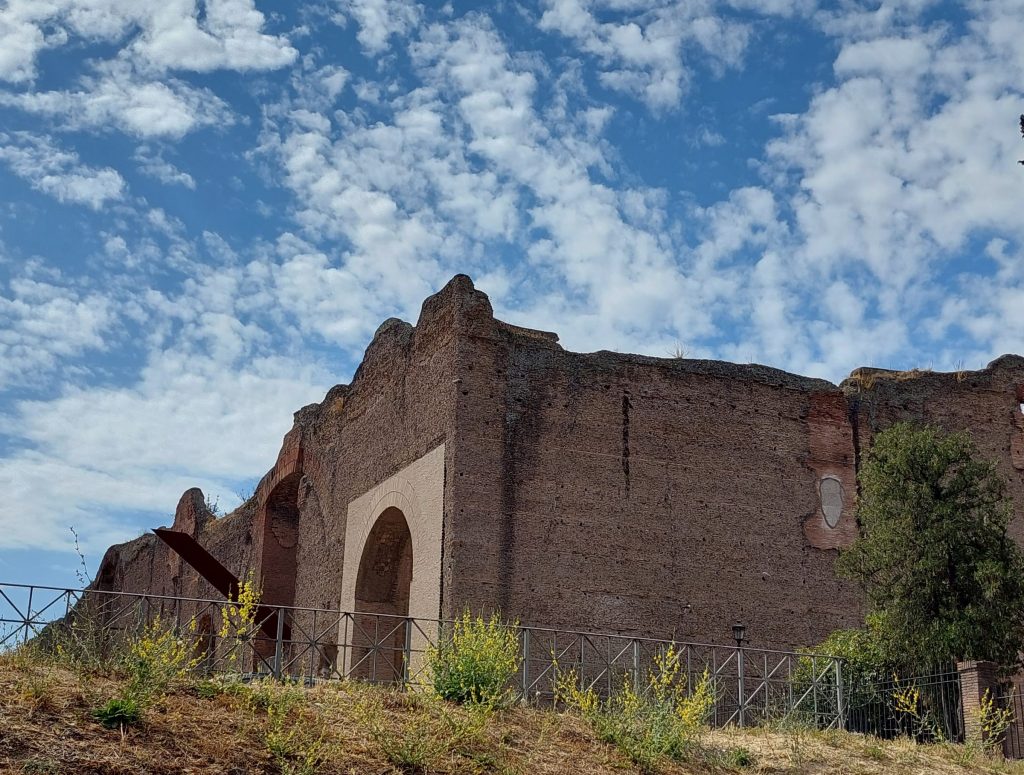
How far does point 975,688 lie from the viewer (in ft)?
41.3

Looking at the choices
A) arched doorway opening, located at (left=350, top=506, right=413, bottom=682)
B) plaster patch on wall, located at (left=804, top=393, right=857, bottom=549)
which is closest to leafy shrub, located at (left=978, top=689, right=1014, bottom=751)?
plaster patch on wall, located at (left=804, top=393, right=857, bottom=549)

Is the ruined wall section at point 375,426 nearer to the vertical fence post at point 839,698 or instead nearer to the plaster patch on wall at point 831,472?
the vertical fence post at point 839,698

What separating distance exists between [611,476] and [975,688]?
539 centimetres

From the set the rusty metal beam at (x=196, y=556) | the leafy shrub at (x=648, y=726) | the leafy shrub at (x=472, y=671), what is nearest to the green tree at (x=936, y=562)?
the leafy shrub at (x=648, y=726)

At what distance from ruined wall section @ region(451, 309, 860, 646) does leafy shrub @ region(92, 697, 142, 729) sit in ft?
23.9

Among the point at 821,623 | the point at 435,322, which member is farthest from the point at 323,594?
the point at 821,623

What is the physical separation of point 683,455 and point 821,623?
3018 millimetres

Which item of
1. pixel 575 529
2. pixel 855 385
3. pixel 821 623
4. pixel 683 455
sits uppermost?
pixel 855 385

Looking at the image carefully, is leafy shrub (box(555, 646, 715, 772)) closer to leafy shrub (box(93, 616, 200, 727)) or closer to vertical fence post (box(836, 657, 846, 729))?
leafy shrub (box(93, 616, 200, 727))

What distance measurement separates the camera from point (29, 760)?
6754 mm

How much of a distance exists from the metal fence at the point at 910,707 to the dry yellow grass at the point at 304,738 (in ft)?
7.90

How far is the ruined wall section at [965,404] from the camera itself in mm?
18188

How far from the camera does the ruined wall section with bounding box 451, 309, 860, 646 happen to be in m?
15.3

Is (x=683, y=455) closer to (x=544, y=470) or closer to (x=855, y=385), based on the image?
(x=544, y=470)
